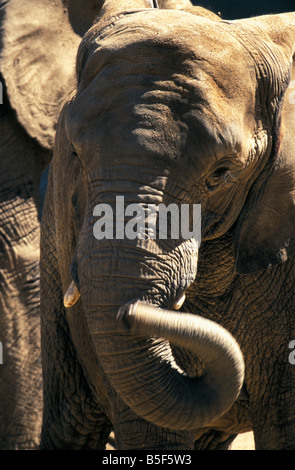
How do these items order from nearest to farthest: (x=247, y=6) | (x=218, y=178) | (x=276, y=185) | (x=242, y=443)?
(x=218, y=178) < (x=276, y=185) < (x=242, y=443) < (x=247, y=6)

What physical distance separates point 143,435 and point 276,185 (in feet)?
2.47

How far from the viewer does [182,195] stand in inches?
107

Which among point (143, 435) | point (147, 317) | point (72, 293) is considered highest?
point (147, 317)

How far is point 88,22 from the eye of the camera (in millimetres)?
4500

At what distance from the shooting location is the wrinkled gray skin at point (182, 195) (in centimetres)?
263

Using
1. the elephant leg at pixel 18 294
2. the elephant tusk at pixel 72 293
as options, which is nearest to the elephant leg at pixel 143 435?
the elephant tusk at pixel 72 293

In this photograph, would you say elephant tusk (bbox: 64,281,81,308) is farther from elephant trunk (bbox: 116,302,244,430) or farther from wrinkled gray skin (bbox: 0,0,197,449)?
wrinkled gray skin (bbox: 0,0,197,449)

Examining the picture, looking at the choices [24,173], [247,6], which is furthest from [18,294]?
[247,6]

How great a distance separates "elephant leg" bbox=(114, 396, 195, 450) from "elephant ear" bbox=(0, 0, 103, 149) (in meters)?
1.86

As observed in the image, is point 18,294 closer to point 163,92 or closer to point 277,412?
point 277,412

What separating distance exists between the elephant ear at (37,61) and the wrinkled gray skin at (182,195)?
4.82 ft

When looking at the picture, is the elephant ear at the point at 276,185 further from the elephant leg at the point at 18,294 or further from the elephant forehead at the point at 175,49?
the elephant leg at the point at 18,294

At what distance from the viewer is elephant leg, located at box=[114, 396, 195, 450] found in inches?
123

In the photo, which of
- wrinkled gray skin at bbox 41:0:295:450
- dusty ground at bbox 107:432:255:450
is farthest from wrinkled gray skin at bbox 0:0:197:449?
wrinkled gray skin at bbox 41:0:295:450
